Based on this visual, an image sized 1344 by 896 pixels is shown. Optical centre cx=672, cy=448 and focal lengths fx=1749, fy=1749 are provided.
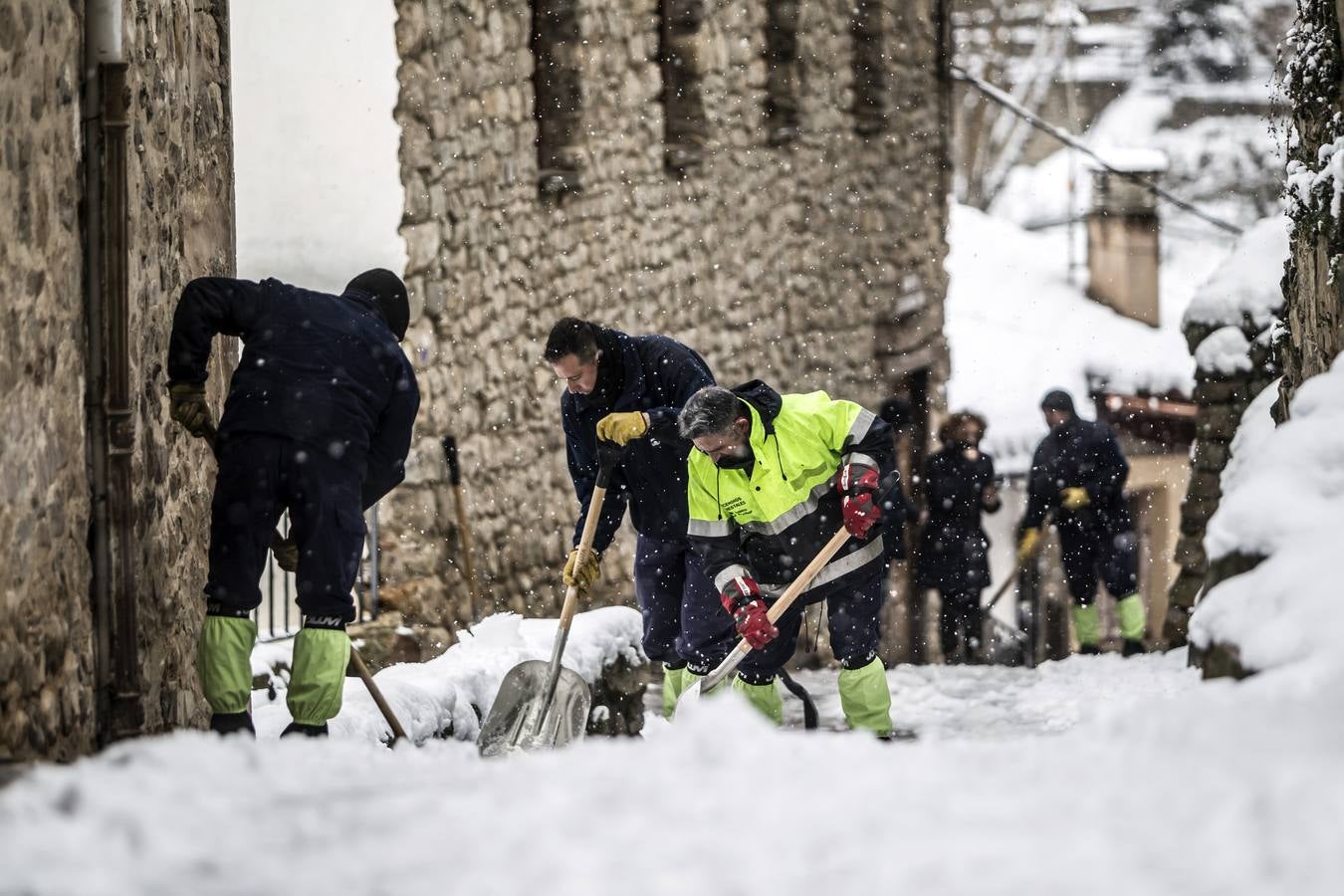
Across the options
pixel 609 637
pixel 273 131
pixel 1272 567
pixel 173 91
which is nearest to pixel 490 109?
pixel 273 131

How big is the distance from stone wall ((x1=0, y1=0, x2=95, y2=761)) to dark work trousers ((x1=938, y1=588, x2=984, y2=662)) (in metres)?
6.60

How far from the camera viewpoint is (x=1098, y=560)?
30.0ft

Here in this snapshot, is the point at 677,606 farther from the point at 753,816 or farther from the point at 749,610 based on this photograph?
the point at 753,816

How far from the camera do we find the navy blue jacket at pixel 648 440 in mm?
5711

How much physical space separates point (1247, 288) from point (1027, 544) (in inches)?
76.6

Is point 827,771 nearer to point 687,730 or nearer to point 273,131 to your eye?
point 687,730

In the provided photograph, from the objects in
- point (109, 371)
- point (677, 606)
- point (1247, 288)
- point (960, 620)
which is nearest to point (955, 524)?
point (960, 620)

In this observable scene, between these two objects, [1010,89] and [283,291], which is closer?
[283,291]

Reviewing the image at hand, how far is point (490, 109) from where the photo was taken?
824cm

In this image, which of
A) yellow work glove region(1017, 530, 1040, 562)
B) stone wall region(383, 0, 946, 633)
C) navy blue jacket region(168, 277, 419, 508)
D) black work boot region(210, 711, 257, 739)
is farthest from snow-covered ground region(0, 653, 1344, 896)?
yellow work glove region(1017, 530, 1040, 562)

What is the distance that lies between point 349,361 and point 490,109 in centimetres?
384

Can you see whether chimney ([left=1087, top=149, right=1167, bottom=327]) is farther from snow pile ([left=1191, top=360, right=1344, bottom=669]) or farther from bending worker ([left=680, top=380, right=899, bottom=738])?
snow pile ([left=1191, top=360, right=1344, bottom=669])

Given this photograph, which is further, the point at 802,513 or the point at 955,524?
the point at 955,524

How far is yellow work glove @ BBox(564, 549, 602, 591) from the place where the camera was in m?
5.79
